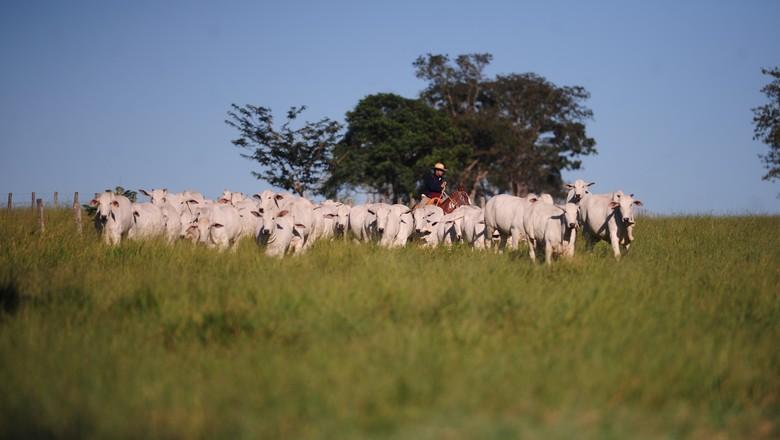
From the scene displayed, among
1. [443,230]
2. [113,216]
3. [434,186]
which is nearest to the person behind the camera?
[113,216]

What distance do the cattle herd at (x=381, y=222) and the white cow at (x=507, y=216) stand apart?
0.02 m

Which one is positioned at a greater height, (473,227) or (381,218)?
(381,218)

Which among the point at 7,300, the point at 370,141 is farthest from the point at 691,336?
the point at 370,141

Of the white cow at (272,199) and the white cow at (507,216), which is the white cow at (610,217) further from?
the white cow at (272,199)

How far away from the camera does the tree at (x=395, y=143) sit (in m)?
49.5

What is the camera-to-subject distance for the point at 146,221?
65.2 feet

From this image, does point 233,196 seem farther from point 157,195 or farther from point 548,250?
point 548,250

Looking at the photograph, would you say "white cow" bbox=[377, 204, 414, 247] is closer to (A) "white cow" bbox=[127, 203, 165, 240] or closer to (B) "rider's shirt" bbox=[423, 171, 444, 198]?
(B) "rider's shirt" bbox=[423, 171, 444, 198]

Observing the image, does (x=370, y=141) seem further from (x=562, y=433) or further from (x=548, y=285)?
(x=562, y=433)

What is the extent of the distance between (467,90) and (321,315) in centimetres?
4739

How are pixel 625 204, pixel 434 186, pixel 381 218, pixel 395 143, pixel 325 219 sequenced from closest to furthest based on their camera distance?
1. pixel 625 204
2. pixel 381 218
3. pixel 325 219
4. pixel 434 186
5. pixel 395 143

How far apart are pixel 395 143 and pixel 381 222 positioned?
2870 centimetres

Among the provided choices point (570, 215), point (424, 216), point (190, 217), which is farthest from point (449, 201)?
point (570, 215)

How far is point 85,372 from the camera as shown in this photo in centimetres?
775
